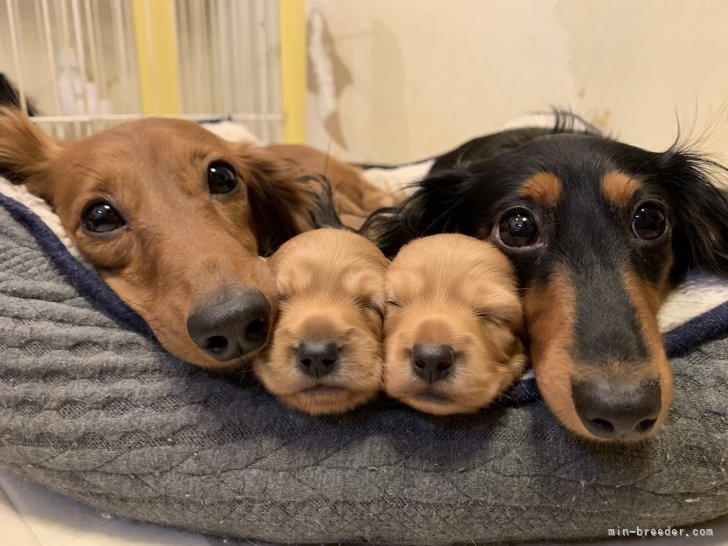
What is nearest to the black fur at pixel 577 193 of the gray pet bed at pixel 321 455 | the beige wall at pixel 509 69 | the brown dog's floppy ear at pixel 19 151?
the gray pet bed at pixel 321 455

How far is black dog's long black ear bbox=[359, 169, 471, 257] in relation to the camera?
1.56 m

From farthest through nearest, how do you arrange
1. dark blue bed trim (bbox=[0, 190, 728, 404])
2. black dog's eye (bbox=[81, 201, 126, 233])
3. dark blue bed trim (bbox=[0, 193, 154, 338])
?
black dog's eye (bbox=[81, 201, 126, 233]), dark blue bed trim (bbox=[0, 193, 154, 338]), dark blue bed trim (bbox=[0, 190, 728, 404])

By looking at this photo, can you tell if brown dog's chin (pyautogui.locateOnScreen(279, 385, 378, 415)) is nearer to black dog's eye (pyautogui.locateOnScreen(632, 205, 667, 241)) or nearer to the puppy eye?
the puppy eye

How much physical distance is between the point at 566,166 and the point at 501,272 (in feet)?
0.91

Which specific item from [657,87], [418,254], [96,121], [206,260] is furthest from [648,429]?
[96,121]

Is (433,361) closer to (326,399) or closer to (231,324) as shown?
(326,399)

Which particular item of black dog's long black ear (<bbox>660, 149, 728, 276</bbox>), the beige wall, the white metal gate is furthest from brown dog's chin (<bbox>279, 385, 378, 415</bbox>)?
the white metal gate

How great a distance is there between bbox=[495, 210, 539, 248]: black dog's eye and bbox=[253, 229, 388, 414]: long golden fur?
11.1 inches

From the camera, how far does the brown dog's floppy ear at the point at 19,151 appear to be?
166 cm

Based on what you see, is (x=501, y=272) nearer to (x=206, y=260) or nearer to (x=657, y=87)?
(x=206, y=260)

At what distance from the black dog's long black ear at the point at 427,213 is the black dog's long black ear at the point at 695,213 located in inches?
18.7

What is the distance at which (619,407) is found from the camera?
903 millimetres

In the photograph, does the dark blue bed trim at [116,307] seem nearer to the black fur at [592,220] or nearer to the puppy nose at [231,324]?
the black fur at [592,220]

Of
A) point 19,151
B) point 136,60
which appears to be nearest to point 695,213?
point 19,151
